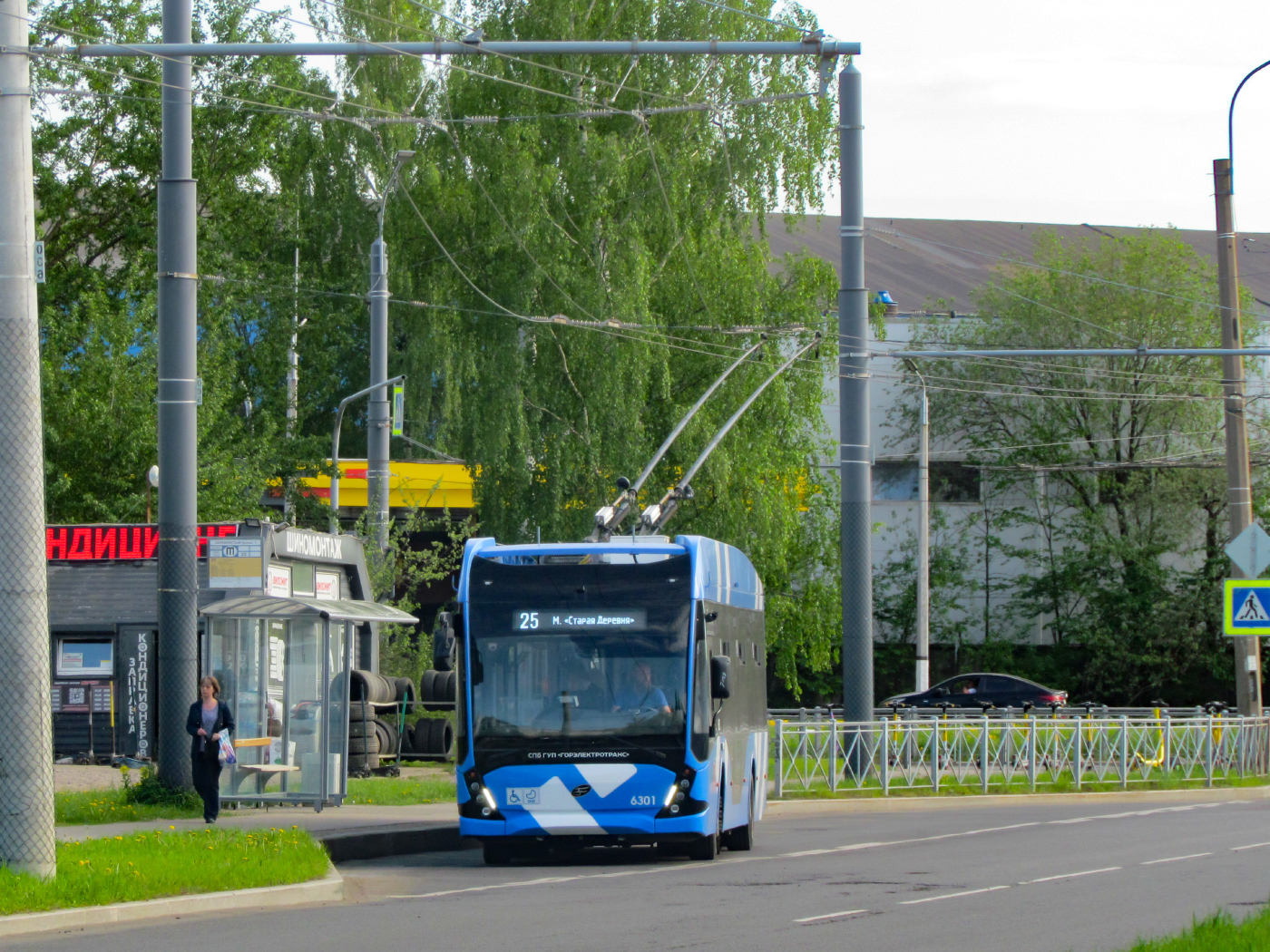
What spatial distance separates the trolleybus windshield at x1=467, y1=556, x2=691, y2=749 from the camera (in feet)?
49.6

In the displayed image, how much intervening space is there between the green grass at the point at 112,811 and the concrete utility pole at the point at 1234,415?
689 inches

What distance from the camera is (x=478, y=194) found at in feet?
110

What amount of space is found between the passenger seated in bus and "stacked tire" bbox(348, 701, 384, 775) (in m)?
9.89

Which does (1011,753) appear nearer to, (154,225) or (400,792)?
(400,792)

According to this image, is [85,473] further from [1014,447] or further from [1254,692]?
[1014,447]

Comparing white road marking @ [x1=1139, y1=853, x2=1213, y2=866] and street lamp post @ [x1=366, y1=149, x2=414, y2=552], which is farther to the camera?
street lamp post @ [x1=366, y1=149, x2=414, y2=552]

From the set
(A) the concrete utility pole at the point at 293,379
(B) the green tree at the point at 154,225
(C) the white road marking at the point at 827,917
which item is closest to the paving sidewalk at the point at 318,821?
(C) the white road marking at the point at 827,917

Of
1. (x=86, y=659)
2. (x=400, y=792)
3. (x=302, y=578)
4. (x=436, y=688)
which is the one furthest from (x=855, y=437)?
(x=86, y=659)

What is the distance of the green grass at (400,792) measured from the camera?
20.8m

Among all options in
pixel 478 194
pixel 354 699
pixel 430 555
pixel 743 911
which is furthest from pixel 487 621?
pixel 478 194

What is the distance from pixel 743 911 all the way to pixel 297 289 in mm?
30031

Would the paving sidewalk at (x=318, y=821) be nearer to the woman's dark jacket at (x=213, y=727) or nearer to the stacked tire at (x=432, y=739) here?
the woman's dark jacket at (x=213, y=727)

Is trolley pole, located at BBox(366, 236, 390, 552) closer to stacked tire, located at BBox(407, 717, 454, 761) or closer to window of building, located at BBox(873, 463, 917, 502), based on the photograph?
stacked tire, located at BBox(407, 717, 454, 761)

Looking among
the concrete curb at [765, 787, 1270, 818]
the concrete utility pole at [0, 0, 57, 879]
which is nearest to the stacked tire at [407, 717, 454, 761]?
the concrete curb at [765, 787, 1270, 818]
